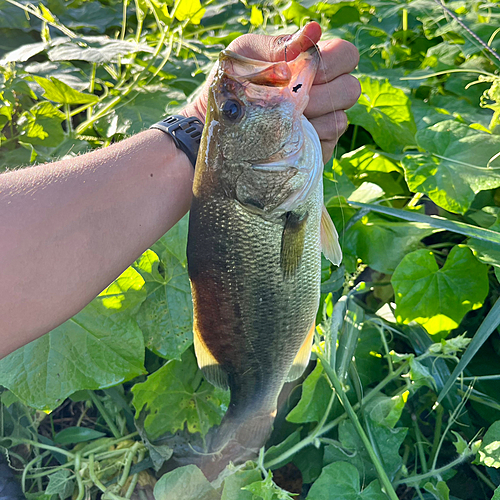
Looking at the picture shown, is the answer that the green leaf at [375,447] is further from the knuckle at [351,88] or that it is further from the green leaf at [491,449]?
the knuckle at [351,88]

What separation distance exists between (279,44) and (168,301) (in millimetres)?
860

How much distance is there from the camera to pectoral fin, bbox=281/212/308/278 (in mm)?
1073

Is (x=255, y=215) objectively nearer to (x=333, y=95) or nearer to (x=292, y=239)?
(x=292, y=239)

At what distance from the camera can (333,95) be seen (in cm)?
119

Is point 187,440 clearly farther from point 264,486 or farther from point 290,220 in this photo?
point 290,220

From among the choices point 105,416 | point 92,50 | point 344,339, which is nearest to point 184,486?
point 105,416

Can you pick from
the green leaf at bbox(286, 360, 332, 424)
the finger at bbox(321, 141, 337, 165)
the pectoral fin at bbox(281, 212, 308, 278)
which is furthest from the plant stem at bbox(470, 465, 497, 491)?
the finger at bbox(321, 141, 337, 165)

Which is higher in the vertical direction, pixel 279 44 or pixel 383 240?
pixel 279 44

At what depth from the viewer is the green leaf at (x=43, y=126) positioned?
1.89 meters

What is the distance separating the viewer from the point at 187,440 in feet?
5.26

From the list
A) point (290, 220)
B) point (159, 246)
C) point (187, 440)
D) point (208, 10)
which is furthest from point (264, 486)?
point (208, 10)

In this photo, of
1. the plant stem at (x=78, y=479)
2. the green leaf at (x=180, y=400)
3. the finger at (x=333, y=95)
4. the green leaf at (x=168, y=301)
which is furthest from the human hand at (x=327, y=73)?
the plant stem at (x=78, y=479)

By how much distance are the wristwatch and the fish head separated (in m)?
0.23

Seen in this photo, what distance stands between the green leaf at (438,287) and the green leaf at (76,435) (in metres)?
1.19
